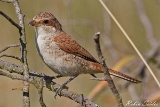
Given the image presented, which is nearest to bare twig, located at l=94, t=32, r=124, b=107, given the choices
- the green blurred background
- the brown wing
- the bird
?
the bird

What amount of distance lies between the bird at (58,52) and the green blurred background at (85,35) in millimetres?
1554

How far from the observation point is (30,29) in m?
7.45

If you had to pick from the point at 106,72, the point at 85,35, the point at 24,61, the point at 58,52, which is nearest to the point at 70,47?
the point at 58,52

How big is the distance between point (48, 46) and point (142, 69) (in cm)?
168

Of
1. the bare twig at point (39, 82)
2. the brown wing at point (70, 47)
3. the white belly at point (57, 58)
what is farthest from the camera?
the brown wing at point (70, 47)

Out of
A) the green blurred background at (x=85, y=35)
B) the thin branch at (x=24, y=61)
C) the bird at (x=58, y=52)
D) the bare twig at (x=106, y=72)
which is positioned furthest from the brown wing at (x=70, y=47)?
the bare twig at (x=106, y=72)

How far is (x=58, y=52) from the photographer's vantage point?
12.9ft

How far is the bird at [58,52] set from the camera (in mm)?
3830

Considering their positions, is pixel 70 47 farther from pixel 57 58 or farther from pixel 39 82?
pixel 39 82

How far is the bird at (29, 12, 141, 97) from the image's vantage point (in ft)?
12.6

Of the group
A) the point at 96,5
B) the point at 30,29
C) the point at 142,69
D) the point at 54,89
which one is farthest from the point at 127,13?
the point at 54,89

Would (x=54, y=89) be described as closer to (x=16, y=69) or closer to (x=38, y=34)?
(x=16, y=69)

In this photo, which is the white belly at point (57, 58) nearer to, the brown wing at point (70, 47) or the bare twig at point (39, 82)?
the brown wing at point (70, 47)

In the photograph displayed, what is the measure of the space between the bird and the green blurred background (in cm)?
155
